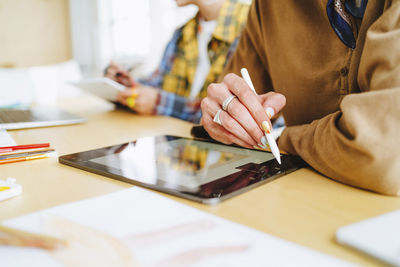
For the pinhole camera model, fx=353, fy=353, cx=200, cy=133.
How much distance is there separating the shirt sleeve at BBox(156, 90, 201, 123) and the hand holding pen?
1.70 feet

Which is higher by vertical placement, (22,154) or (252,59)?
(252,59)

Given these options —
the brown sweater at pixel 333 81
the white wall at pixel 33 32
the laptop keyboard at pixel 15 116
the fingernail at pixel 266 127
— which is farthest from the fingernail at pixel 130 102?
the white wall at pixel 33 32

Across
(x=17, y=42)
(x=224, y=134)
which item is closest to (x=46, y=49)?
(x=17, y=42)

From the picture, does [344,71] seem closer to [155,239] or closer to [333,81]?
[333,81]

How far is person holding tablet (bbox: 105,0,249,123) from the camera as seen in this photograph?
4.02 ft

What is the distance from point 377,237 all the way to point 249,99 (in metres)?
0.31

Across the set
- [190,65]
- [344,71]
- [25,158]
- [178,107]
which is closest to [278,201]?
[344,71]

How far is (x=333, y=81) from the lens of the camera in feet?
2.23

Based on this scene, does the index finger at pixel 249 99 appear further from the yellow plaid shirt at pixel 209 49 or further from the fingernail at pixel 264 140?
the yellow plaid shirt at pixel 209 49

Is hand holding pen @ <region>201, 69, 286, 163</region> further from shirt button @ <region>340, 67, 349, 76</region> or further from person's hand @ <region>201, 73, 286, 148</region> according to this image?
shirt button @ <region>340, 67, 349, 76</region>

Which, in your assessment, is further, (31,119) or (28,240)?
(31,119)

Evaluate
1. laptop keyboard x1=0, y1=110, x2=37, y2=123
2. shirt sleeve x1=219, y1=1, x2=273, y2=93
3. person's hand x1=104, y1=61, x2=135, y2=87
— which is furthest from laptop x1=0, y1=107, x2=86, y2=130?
shirt sleeve x1=219, y1=1, x2=273, y2=93

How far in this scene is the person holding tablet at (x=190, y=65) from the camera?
123 centimetres

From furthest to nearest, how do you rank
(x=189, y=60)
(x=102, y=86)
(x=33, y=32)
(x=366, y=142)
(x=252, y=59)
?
(x=33, y=32) → (x=189, y=60) → (x=102, y=86) → (x=252, y=59) → (x=366, y=142)
